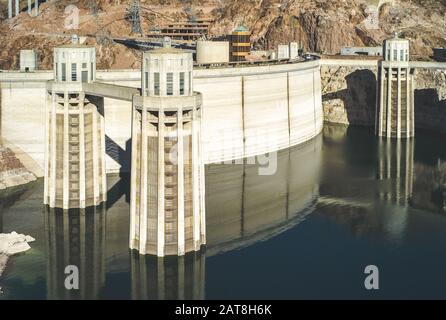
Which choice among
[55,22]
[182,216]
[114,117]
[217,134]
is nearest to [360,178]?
[217,134]

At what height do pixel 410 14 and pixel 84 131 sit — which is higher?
pixel 410 14

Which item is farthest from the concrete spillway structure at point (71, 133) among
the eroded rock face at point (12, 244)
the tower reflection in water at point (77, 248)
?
the eroded rock face at point (12, 244)

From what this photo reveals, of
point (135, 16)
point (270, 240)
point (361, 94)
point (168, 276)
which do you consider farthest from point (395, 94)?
point (168, 276)

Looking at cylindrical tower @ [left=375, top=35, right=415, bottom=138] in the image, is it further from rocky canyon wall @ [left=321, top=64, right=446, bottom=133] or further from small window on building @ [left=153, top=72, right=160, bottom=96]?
small window on building @ [left=153, top=72, right=160, bottom=96]

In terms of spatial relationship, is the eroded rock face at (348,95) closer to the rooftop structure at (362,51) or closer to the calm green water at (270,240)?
the rooftop structure at (362,51)

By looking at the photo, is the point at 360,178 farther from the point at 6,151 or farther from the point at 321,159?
the point at 6,151

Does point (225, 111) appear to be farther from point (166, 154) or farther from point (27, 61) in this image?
point (166, 154)
